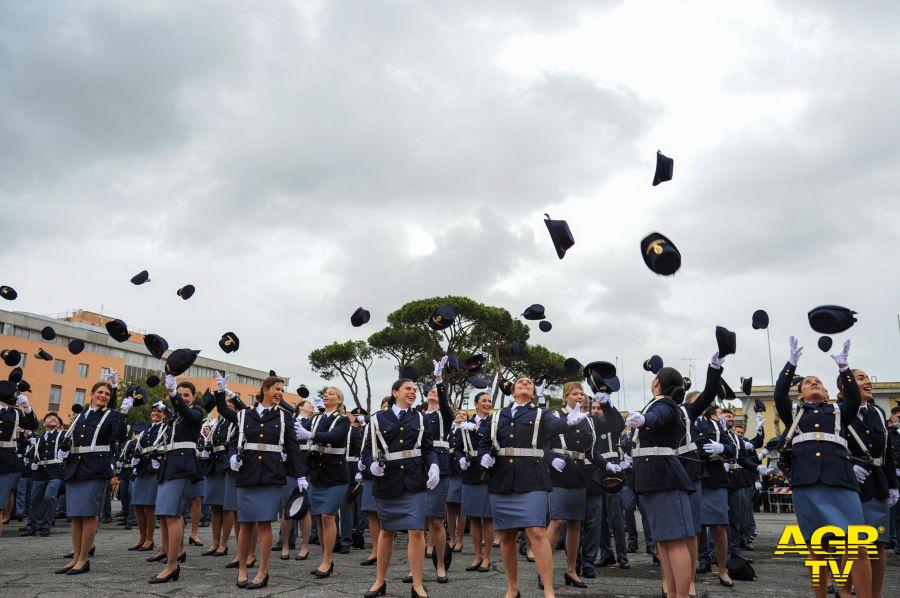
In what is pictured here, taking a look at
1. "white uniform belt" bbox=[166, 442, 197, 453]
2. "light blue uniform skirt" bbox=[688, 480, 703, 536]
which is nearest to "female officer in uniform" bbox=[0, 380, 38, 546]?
"white uniform belt" bbox=[166, 442, 197, 453]

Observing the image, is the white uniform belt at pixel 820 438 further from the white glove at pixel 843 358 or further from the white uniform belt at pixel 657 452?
the white uniform belt at pixel 657 452

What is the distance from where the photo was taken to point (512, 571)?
628cm

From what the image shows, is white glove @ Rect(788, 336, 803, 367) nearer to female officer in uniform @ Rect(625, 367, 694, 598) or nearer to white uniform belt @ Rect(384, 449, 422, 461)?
female officer in uniform @ Rect(625, 367, 694, 598)

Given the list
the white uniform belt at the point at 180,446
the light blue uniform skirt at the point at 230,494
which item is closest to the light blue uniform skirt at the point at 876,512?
the white uniform belt at the point at 180,446

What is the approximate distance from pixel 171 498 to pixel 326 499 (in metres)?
1.93

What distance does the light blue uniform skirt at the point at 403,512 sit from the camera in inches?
264

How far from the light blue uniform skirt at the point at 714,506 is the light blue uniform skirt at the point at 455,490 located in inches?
151

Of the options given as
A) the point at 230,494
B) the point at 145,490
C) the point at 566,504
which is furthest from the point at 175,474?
the point at 566,504

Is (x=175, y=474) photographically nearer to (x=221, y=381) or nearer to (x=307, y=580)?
(x=221, y=381)

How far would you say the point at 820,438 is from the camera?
19.9 ft

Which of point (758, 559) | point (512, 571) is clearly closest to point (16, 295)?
point (512, 571)

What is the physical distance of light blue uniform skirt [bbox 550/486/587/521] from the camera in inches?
299

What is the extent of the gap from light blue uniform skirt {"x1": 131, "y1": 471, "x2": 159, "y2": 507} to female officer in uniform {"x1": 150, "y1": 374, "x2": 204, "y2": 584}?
155 centimetres

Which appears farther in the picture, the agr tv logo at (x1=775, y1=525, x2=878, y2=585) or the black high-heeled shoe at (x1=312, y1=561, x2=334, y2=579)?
the black high-heeled shoe at (x1=312, y1=561, x2=334, y2=579)
